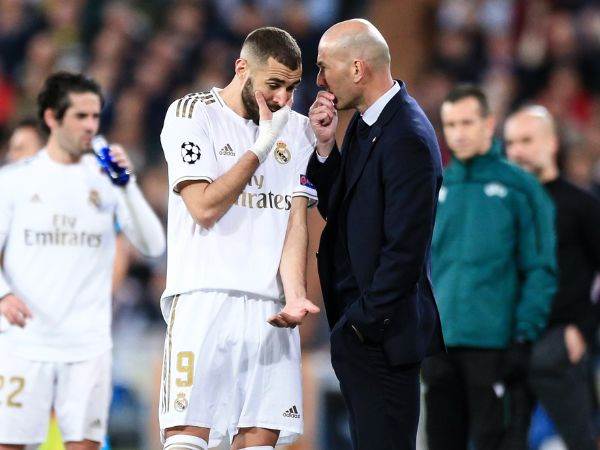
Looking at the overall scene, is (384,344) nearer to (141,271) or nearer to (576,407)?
(576,407)

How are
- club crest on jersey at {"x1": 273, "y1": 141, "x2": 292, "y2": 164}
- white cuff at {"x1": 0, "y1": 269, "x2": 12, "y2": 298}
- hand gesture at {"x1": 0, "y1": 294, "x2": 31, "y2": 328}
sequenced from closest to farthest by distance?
club crest on jersey at {"x1": 273, "y1": 141, "x2": 292, "y2": 164} → hand gesture at {"x1": 0, "y1": 294, "x2": 31, "y2": 328} → white cuff at {"x1": 0, "y1": 269, "x2": 12, "y2": 298}

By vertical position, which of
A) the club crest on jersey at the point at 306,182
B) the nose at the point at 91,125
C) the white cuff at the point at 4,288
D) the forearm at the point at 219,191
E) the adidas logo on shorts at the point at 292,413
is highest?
the nose at the point at 91,125

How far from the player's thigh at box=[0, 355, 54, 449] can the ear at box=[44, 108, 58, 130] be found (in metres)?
1.25

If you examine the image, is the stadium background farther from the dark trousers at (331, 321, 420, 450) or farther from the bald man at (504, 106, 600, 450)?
the dark trousers at (331, 321, 420, 450)

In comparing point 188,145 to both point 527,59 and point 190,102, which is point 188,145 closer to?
point 190,102

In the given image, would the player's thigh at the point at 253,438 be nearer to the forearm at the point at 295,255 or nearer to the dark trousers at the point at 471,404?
the forearm at the point at 295,255

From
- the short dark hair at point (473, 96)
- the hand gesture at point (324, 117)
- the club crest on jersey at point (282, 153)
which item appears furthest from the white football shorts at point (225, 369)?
the short dark hair at point (473, 96)

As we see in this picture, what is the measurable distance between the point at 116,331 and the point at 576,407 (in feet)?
17.5

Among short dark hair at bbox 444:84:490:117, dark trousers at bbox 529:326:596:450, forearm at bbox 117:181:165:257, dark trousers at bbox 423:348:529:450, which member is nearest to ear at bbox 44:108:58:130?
forearm at bbox 117:181:165:257

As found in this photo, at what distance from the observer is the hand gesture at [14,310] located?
588 centimetres

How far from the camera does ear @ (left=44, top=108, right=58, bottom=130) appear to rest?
6.41m

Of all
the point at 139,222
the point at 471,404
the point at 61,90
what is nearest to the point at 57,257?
the point at 139,222

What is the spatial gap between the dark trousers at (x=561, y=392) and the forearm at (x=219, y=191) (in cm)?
237

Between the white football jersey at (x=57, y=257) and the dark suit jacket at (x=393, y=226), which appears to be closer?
the dark suit jacket at (x=393, y=226)
